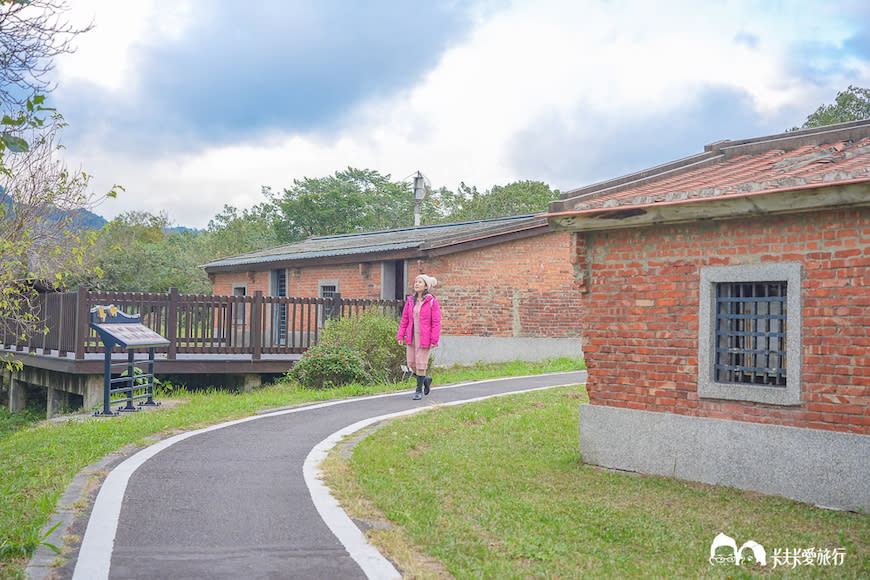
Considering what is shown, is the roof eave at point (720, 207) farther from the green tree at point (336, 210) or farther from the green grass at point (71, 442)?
the green tree at point (336, 210)

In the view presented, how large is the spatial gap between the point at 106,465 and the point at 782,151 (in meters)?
8.23

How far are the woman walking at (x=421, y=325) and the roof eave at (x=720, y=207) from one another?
4721 mm

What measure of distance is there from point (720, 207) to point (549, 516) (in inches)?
128

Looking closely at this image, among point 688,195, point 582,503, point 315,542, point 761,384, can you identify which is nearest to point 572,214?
point 688,195

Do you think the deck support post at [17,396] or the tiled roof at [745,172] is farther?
the deck support post at [17,396]

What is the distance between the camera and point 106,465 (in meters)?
7.90

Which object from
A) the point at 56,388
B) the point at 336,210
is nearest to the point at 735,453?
the point at 56,388

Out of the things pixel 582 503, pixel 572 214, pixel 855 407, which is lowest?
pixel 582 503

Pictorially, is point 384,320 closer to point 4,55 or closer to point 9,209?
point 9,209

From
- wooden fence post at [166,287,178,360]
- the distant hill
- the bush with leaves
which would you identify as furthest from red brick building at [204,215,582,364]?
the distant hill

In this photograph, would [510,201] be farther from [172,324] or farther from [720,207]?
[720,207]

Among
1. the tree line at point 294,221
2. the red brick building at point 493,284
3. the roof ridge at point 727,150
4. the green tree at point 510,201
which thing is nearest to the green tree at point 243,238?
the tree line at point 294,221
